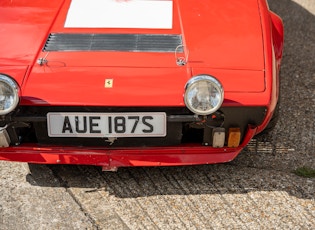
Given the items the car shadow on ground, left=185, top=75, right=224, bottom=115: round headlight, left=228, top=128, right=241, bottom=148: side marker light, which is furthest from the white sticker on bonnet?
the car shadow on ground

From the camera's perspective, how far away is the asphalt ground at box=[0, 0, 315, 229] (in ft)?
10.8

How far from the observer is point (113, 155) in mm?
3402

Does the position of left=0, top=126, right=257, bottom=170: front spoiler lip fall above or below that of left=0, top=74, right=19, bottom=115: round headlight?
below

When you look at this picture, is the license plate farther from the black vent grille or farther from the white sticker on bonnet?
the white sticker on bonnet

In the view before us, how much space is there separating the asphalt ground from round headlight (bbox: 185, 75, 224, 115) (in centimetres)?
65

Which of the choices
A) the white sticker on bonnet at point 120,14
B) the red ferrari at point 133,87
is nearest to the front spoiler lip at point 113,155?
the red ferrari at point 133,87

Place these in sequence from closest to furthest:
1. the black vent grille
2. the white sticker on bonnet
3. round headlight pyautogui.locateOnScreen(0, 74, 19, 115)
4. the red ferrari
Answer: round headlight pyautogui.locateOnScreen(0, 74, 19, 115), the red ferrari, the black vent grille, the white sticker on bonnet

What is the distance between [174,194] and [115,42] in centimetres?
101

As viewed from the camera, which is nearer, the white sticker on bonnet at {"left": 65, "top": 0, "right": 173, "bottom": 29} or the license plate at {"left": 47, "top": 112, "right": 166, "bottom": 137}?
the license plate at {"left": 47, "top": 112, "right": 166, "bottom": 137}

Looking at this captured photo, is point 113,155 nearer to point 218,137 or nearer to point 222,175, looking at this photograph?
point 218,137

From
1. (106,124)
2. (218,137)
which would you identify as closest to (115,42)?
(106,124)

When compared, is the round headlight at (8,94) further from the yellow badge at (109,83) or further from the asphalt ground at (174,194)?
the asphalt ground at (174,194)

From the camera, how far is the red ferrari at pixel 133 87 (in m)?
3.22

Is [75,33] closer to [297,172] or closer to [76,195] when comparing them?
[76,195]
